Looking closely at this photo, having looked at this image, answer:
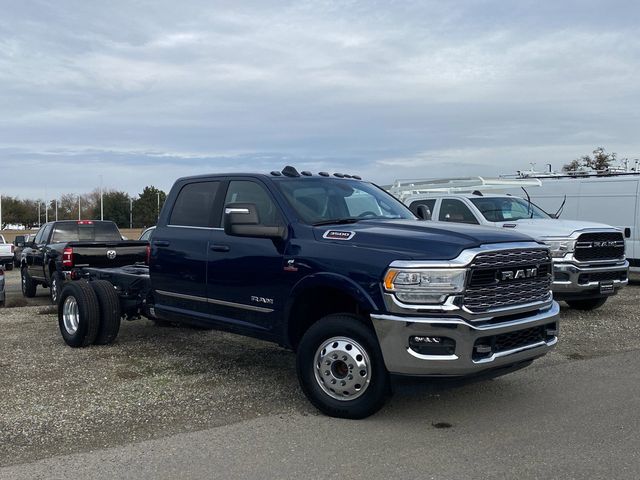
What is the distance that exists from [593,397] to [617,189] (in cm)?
1105

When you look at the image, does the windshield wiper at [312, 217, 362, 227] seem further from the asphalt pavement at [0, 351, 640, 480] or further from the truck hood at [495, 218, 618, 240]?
the truck hood at [495, 218, 618, 240]

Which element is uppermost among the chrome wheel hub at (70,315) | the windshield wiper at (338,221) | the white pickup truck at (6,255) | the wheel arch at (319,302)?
the windshield wiper at (338,221)

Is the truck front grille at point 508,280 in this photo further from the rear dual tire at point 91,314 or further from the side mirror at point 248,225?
the rear dual tire at point 91,314

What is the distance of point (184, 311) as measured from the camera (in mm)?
7000

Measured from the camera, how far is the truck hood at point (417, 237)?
508cm

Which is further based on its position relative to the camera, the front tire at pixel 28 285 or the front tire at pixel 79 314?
the front tire at pixel 28 285

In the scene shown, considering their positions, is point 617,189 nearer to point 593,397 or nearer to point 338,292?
point 593,397


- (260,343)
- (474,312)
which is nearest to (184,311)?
(260,343)

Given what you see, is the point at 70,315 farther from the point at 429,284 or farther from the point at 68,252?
the point at 429,284

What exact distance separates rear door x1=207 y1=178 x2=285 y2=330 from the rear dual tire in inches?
82.5

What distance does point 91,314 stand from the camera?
799cm

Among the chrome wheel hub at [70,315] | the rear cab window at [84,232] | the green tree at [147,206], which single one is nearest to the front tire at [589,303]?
the chrome wheel hub at [70,315]

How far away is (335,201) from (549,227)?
5.67m

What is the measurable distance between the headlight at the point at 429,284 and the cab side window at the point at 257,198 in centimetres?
154
